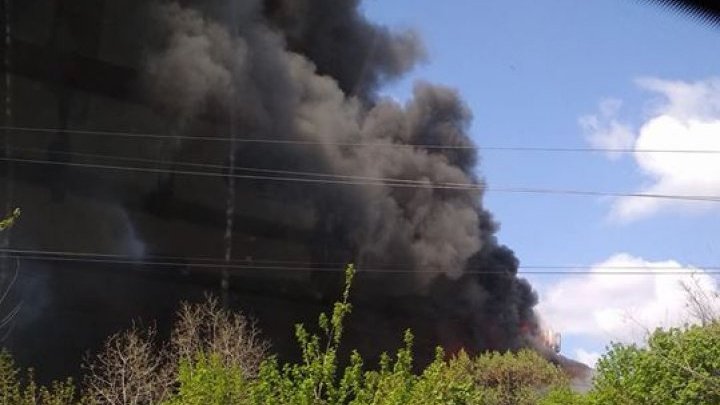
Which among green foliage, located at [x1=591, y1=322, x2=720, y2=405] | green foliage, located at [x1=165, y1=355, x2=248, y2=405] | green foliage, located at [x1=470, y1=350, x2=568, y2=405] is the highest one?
green foliage, located at [x1=470, y1=350, x2=568, y2=405]

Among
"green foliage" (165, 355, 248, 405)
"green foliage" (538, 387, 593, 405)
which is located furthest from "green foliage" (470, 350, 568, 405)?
"green foliage" (165, 355, 248, 405)

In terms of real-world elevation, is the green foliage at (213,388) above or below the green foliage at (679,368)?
below

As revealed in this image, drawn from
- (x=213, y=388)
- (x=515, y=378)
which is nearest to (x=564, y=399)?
(x=515, y=378)

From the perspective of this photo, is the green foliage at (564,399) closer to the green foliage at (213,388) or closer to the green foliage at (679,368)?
the green foliage at (679,368)

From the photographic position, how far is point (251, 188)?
42.0 m

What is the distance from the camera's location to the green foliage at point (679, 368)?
18.4m

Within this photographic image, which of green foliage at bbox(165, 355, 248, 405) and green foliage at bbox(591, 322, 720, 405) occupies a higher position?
green foliage at bbox(591, 322, 720, 405)

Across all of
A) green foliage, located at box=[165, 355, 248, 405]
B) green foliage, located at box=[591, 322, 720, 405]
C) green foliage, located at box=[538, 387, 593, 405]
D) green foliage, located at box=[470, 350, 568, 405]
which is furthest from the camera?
green foliage, located at box=[470, 350, 568, 405]

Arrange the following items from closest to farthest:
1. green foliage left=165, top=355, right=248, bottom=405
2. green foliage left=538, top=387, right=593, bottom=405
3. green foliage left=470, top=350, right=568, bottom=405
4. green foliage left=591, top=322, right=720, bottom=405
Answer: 1. green foliage left=165, top=355, right=248, bottom=405
2. green foliage left=591, top=322, right=720, bottom=405
3. green foliage left=538, top=387, right=593, bottom=405
4. green foliage left=470, top=350, right=568, bottom=405

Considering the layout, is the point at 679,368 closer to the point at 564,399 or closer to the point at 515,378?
the point at 564,399

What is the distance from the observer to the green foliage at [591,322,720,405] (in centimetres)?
1839

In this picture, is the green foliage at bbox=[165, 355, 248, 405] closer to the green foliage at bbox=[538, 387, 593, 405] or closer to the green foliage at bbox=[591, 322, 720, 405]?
the green foliage at bbox=[591, 322, 720, 405]

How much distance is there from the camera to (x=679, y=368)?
18859 mm

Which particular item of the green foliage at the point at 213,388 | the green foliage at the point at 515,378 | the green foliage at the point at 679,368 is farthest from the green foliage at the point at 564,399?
the green foliage at the point at 213,388
